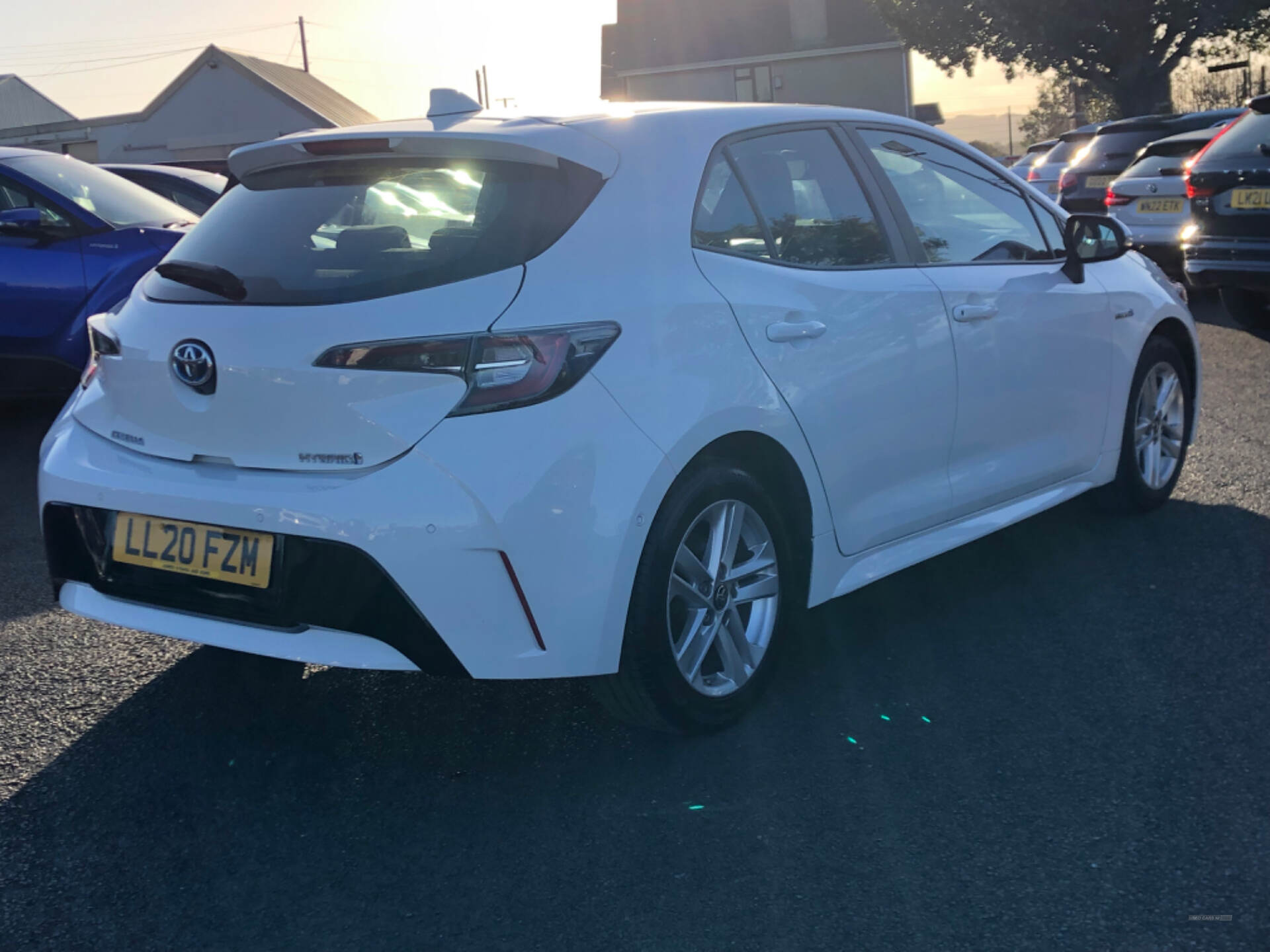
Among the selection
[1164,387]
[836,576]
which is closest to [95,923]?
[836,576]

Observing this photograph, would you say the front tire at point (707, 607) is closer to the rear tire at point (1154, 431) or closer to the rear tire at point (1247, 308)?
the rear tire at point (1154, 431)

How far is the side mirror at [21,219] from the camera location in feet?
24.8

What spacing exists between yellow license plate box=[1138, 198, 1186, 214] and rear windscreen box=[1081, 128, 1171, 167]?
6.54ft

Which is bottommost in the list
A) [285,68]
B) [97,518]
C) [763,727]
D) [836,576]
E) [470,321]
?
[763,727]

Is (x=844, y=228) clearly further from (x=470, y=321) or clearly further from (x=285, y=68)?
(x=285, y=68)

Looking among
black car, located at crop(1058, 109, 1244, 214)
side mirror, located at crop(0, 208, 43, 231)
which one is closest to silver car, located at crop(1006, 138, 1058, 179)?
black car, located at crop(1058, 109, 1244, 214)

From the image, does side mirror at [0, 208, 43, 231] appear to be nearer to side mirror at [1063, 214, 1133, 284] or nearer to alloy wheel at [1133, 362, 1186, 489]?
side mirror at [1063, 214, 1133, 284]

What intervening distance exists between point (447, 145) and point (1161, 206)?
10.1 m

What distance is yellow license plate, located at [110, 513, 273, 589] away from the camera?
303cm

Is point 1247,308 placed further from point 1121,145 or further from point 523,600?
point 523,600

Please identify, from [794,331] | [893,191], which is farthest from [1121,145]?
[794,331]

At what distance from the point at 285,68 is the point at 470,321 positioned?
5951 cm

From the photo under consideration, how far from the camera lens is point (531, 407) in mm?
2908

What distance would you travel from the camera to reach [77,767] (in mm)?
3377
